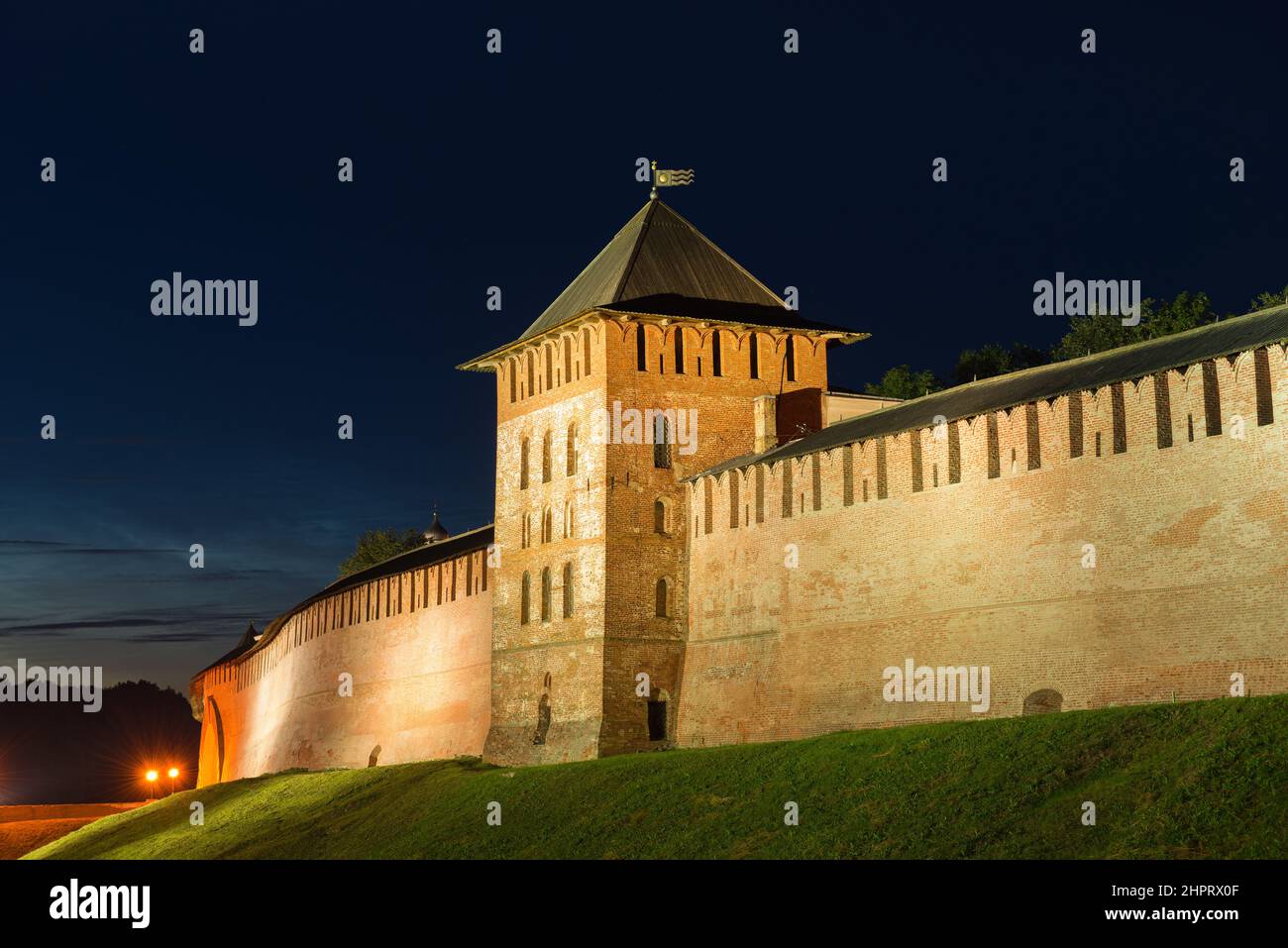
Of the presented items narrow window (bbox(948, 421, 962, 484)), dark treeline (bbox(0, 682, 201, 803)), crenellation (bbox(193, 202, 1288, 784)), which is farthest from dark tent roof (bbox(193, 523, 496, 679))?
dark treeline (bbox(0, 682, 201, 803))

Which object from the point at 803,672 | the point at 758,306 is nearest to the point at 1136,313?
the point at 758,306

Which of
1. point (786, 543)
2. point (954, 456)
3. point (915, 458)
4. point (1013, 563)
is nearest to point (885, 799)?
point (1013, 563)

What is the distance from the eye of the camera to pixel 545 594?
35812 millimetres

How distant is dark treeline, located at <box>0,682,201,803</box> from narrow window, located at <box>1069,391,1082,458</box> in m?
85.3

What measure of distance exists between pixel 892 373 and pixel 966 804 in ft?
107

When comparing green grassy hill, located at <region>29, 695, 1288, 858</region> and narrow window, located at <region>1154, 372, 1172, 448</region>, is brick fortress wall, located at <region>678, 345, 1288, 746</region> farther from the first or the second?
green grassy hill, located at <region>29, 695, 1288, 858</region>

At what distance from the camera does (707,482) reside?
33719mm

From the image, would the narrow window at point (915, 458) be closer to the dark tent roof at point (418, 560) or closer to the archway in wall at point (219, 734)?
the dark tent roof at point (418, 560)

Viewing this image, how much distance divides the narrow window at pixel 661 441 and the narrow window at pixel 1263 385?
1350 cm

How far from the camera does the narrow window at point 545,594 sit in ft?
117

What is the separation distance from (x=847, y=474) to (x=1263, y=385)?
8253 mm

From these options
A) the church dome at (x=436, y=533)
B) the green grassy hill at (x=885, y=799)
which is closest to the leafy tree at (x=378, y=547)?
the church dome at (x=436, y=533)

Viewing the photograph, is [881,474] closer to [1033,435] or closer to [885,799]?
[1033,435]

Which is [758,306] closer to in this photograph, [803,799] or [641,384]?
[641,384]
